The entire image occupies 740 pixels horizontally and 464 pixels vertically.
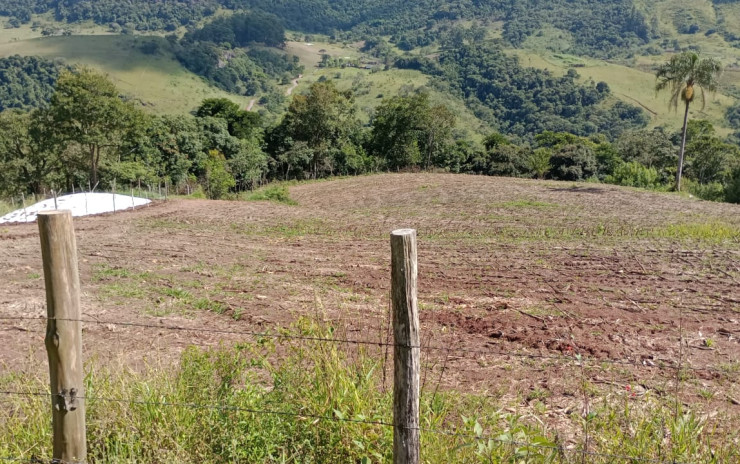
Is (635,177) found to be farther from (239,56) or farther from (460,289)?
(239,56)

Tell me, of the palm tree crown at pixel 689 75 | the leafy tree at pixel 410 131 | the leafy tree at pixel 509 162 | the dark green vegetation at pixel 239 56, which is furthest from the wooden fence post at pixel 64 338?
the dark green vegetation at pixel 239 56

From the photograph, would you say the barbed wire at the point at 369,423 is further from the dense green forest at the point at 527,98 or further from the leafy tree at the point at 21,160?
the dense green forest at the point at 527,98

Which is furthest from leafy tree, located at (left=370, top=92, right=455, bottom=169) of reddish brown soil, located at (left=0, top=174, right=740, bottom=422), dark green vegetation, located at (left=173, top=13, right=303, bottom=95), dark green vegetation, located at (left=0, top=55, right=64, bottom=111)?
dark green vegetation, located at (left=173, top=13, right=303, bottom=95)

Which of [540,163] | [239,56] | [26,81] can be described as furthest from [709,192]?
[239,56]

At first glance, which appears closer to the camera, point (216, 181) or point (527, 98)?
point (216, 181)

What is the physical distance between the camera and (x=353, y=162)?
37938 millimetres

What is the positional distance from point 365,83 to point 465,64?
30.1 meters

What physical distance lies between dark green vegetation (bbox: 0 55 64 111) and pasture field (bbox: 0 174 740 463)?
8329 cm

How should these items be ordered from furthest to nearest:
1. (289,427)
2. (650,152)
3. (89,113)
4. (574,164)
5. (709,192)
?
(650,152) → (574,164) → (709,192) → (89,113) → (289,427)

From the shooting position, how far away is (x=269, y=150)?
38.2 m

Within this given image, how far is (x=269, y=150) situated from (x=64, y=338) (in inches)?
1436

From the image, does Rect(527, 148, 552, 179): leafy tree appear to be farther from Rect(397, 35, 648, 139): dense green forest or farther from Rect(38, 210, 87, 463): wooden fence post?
Rect(397, 35, 648, 139): dense green forest

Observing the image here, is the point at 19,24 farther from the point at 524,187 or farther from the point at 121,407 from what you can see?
the point at 121,407

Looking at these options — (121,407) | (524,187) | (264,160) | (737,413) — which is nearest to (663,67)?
(524,187)
